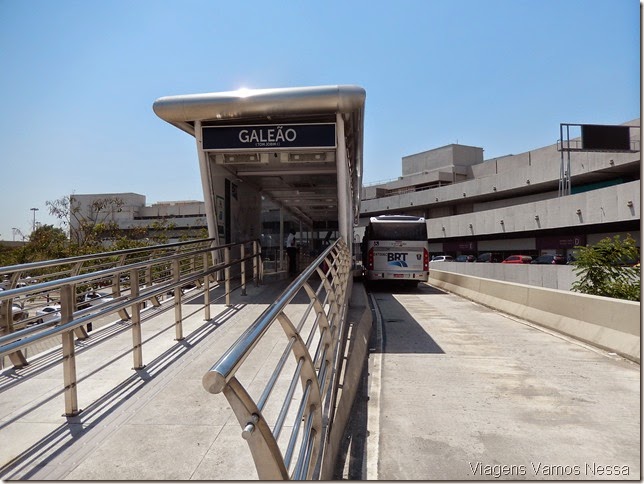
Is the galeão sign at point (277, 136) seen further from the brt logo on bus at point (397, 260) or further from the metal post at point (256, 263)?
the brt logo on bus at point (397, 260)

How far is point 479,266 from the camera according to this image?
114 feet

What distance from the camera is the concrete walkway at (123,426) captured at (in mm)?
3049

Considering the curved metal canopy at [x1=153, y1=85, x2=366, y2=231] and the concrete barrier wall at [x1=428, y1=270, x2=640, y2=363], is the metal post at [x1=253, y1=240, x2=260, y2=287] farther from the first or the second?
the concrete barrier wall at [x1=428, y1=270, x2=640, y2=363]

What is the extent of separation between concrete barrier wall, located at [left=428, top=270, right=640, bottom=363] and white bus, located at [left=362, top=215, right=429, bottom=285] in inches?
229

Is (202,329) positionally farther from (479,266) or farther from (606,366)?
(479,266)

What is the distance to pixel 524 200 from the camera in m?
51.4

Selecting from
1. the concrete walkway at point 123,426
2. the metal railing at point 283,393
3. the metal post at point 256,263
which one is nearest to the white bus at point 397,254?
the metal post at point 256,263

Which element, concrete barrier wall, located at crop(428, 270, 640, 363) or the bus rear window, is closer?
concrete barrier wall, located at crop(428, 270, 640, 363)

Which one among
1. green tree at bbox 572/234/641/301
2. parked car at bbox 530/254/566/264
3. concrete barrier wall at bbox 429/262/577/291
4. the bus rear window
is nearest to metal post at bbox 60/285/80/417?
green tree at bbox 572/234/641/301

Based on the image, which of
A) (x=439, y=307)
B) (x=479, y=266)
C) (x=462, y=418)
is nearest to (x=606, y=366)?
(x=462, y=418)

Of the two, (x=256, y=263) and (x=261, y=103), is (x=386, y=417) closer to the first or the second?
(x=261, y=103)

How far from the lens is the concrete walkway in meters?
3.05

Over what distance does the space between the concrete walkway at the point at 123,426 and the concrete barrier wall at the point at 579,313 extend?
5305 mm

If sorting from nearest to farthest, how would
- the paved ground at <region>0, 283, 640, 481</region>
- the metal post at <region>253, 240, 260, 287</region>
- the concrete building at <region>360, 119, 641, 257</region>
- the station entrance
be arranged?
the paved ground at <region>0, 283, 640, 481</region> → the station entrance → the metal post at <region>253, 240, 260, 287</region> → the concrete building at <region>360, 119, 641, 257</region>
